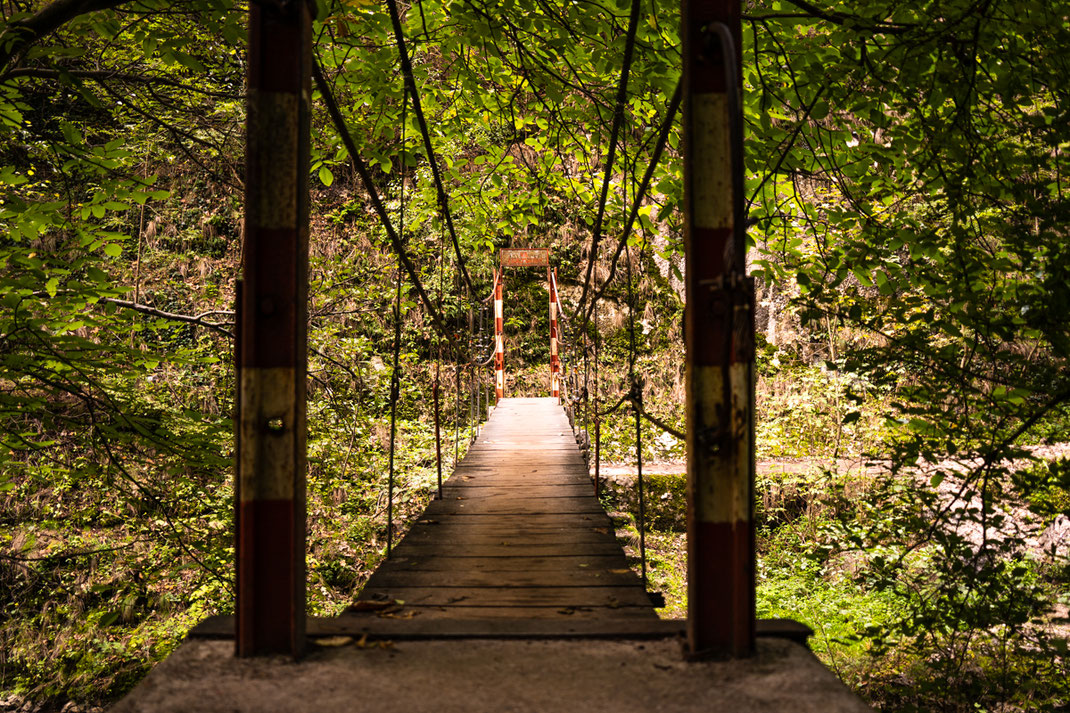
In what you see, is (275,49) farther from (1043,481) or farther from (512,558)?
(1043,481)

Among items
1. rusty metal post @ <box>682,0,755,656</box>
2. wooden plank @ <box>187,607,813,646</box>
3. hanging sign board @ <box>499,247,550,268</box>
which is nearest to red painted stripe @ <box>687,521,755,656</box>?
rusty metal post @ <box>682,0,755,656</box>

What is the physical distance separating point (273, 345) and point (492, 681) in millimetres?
693

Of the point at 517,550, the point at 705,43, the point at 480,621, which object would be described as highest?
the point at 705,43

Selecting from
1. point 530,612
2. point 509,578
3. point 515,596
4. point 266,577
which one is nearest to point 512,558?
point 509,578

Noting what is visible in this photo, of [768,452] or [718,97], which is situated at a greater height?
[718,97]

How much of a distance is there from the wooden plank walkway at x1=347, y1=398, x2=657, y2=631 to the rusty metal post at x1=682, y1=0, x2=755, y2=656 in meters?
0.26

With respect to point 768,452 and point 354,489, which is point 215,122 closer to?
point 354,489

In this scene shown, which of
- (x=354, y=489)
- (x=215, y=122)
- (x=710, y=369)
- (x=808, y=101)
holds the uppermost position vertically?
(x=215, y=122)

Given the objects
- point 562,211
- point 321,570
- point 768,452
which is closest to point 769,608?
point 768,452

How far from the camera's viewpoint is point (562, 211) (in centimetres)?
1291

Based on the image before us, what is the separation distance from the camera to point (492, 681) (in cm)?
101

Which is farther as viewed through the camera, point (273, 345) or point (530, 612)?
point (530, 612)

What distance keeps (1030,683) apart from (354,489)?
5.81 metres

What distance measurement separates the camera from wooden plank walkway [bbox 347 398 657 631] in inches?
73.9
